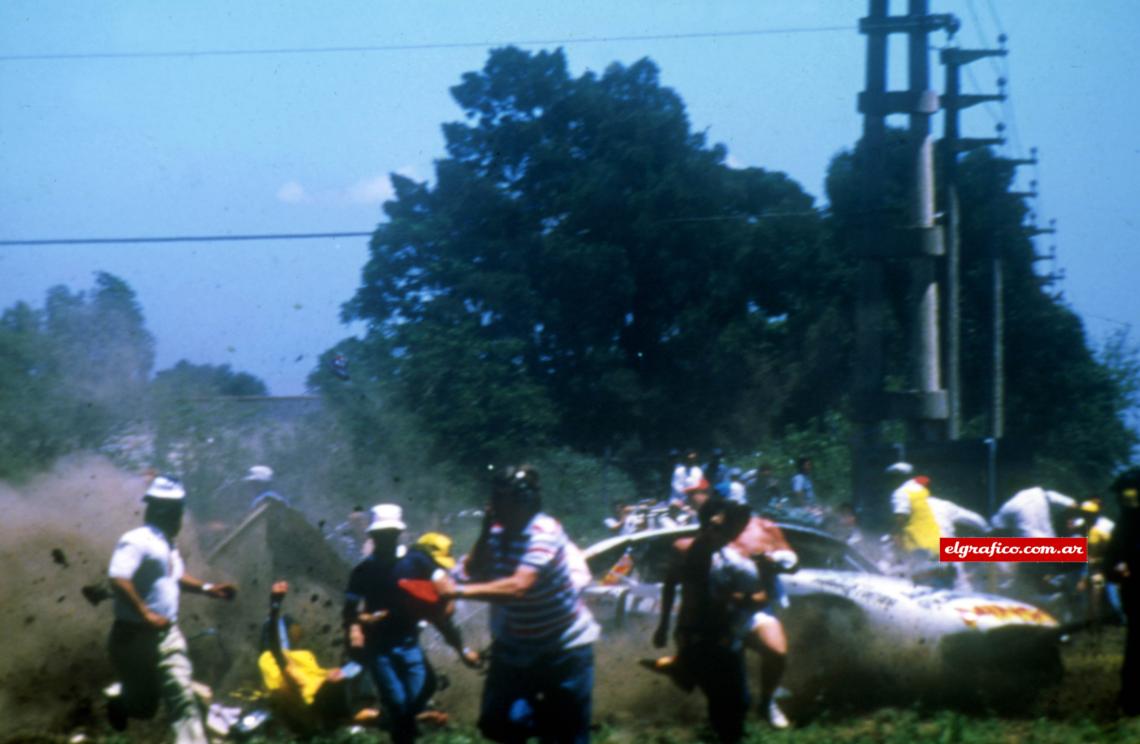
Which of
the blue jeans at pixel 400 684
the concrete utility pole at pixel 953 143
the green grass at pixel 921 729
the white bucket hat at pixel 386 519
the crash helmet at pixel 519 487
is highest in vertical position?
the concrete utility pole at pixel 953 143

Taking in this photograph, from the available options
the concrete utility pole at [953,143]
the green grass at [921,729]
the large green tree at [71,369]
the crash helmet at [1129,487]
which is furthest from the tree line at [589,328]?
the crash helmet at [1129,487]

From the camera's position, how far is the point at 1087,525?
1376cm

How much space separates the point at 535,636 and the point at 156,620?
2553 millimetres

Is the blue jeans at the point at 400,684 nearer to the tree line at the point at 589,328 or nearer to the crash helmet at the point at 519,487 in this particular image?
the crash helmet at the point at 519,487

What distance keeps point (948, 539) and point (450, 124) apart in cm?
1819

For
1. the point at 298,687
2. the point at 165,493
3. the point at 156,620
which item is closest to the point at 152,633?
the point at 156,620

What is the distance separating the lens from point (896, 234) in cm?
1836

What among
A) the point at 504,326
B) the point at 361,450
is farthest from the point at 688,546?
the point at 504,326

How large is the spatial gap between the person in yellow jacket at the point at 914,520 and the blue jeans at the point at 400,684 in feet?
18.9

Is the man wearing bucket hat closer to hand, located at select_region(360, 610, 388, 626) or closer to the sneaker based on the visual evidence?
hand, located at select_region(360, 610, 388, 626)

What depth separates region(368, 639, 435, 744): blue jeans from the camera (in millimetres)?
8516

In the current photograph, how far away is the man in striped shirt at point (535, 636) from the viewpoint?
6586 millimetres

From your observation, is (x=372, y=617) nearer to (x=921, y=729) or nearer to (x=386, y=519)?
(x=386, y=519)

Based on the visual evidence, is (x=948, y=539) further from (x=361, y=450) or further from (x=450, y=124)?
(x=450, y=124)
